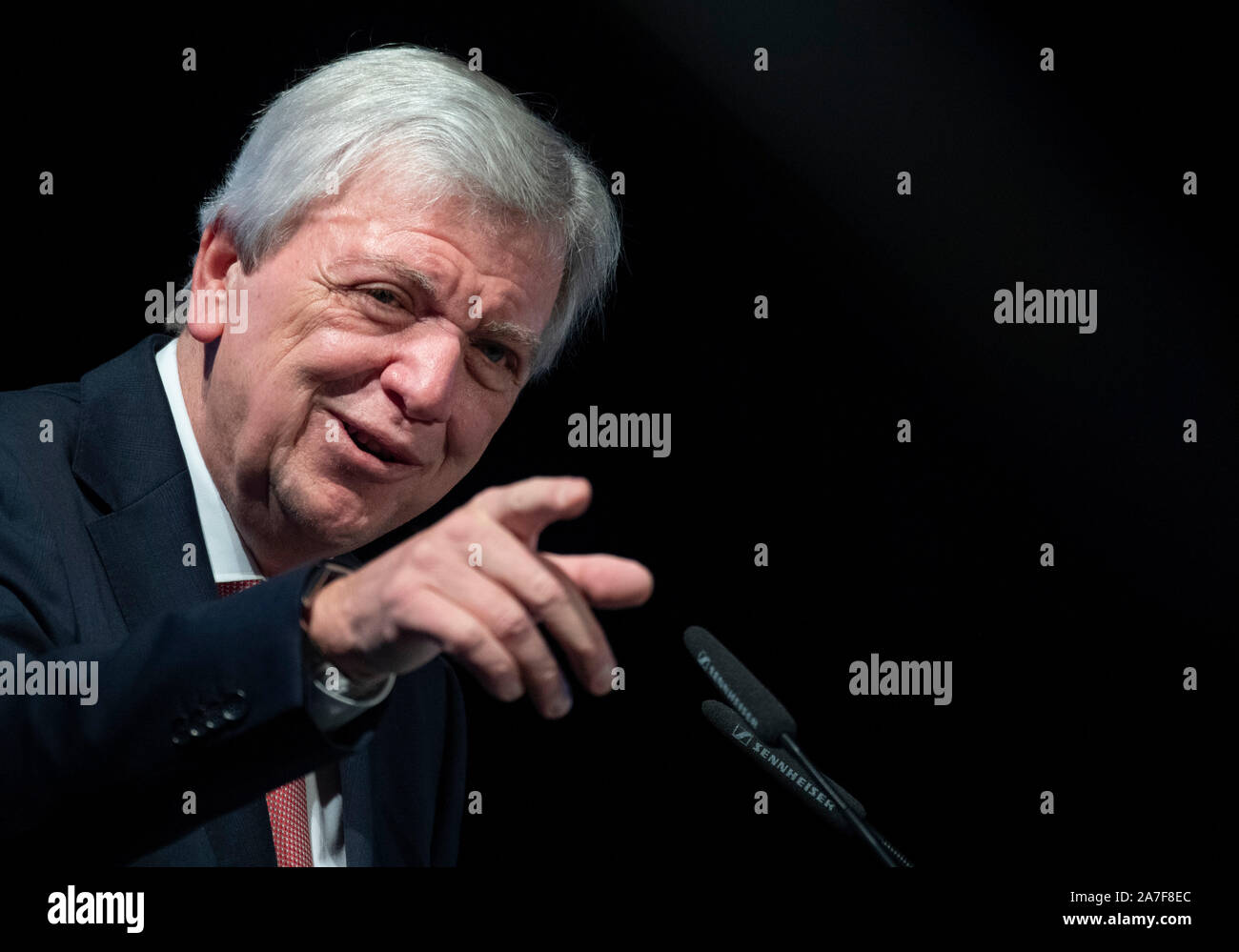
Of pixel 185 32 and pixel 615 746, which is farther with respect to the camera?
pixel 615 746

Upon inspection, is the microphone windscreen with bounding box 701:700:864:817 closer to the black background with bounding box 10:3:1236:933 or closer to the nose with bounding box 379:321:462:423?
the nose with bounding box 379:321:462:423

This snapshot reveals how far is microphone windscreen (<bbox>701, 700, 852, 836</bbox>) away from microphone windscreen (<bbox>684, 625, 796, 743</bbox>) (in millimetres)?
45

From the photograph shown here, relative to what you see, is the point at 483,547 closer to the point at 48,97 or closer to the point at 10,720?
the point at 10,720

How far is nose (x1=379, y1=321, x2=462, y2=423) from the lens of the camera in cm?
172

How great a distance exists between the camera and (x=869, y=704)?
2617mm

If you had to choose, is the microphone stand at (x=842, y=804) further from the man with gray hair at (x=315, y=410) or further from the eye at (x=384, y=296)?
the eye at (x=384, y=296)

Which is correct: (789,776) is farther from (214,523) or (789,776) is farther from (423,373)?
(214,523)

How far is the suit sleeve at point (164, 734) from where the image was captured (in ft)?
3.48

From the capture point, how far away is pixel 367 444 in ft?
5.74

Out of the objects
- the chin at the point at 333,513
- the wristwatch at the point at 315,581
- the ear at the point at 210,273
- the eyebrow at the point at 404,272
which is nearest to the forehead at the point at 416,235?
the eyebrow at the point at 404,272

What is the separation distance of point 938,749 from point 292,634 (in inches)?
73.4

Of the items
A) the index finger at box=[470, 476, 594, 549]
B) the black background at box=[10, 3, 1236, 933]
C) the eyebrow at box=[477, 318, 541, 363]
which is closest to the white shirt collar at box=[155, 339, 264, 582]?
the eyebrow at box=[477, 318, 541, 363]

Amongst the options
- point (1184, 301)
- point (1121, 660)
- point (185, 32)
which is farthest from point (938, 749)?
point (185, 32)

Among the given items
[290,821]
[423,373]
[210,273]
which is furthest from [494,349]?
[290,821]
